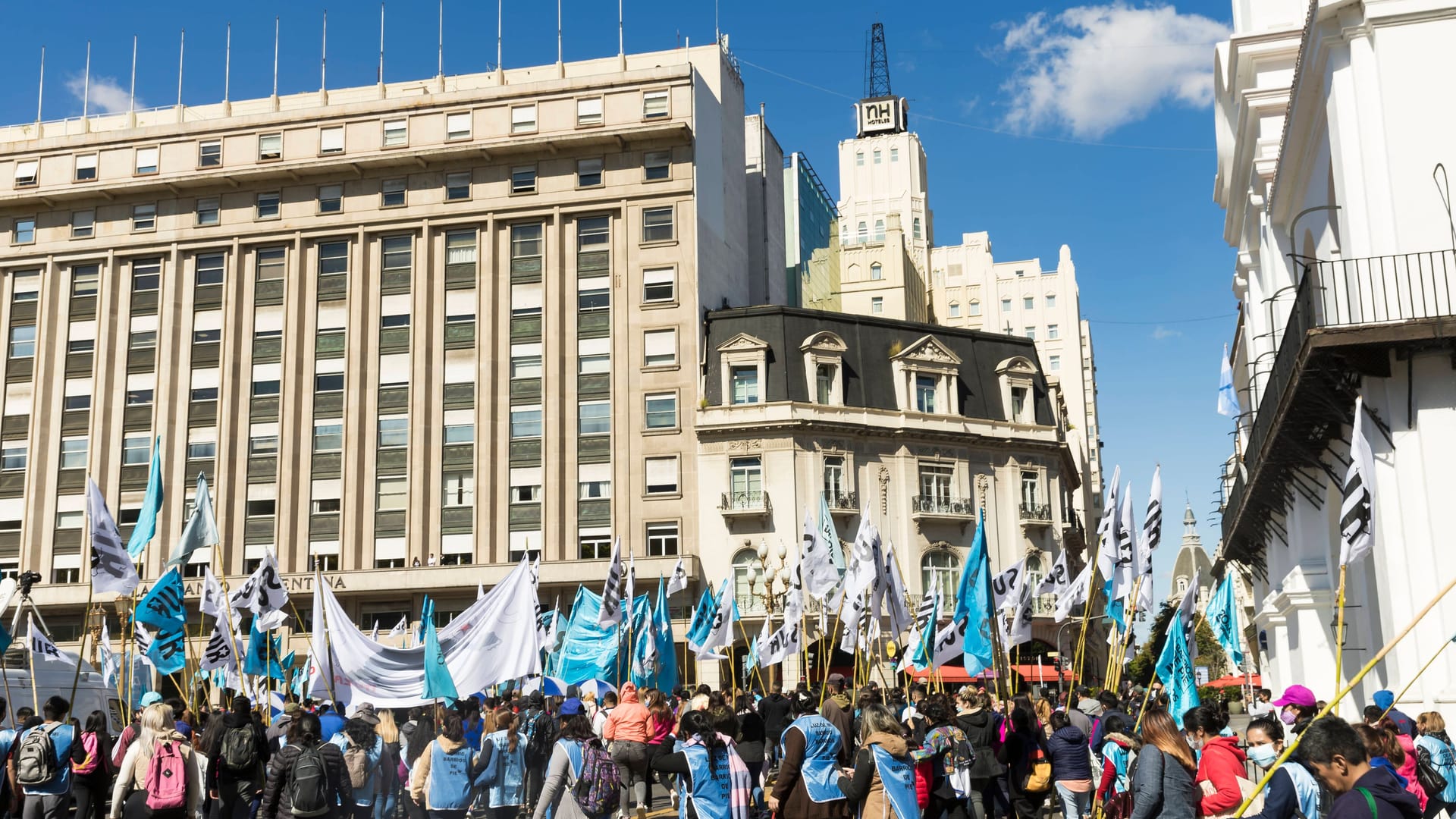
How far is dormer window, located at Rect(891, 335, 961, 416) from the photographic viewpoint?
5494 centimetres

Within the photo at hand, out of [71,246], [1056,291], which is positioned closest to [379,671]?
[71,246]

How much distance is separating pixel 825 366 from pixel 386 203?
19.1 meters

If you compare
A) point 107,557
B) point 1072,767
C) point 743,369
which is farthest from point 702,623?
point 743,369

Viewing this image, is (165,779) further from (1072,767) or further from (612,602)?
(612,602)

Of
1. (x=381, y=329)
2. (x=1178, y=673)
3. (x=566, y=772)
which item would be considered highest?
(x=381, y=329)

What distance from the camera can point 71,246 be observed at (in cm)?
5925

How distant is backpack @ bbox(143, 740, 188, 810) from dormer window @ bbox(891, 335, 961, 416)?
43.5m

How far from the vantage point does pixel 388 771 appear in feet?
44.1

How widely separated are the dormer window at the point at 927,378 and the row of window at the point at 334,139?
1348 cm

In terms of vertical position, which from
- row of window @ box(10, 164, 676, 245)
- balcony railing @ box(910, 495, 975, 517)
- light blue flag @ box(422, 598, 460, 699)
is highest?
row of window @ box(10, 164, 676, 245)

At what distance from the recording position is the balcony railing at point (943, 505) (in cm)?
5288

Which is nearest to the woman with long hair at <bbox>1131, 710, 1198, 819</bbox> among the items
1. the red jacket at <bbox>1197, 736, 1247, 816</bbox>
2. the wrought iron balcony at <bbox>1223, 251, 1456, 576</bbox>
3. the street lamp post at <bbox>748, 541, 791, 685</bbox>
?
the red jacket at <bbox>1197, 736, 1247, 816</bbox>

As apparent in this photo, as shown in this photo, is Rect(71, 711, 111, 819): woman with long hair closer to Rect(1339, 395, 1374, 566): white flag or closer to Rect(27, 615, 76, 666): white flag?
Rect(27, 615, 76, 666): white flag

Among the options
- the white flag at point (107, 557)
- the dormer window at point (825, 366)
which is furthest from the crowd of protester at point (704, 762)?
the dormer window at point (825, 366)
